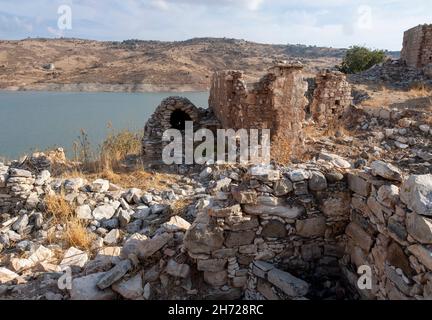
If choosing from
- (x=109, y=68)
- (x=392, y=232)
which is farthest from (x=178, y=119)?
(x=109, y=68)

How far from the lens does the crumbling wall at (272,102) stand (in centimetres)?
859

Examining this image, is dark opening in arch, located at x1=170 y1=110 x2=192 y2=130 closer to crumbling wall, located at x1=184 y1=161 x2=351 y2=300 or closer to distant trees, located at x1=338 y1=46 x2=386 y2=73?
crumbling wall, located at x1=184 y1=161 x2=351 y2=300

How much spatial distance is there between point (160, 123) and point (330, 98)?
18.3ft

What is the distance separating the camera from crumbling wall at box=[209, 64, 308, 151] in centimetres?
859

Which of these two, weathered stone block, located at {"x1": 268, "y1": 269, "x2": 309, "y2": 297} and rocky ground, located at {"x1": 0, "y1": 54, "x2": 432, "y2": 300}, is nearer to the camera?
rocky ground, located at {"x1": 0, "y1": 54, "x2": 432, "y2": 300}

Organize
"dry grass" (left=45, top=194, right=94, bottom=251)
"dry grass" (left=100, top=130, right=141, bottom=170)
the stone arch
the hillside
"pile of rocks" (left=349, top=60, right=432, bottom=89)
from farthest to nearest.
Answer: the hillside
"pile of rocks" (left=349, top=60, right=432, bottom=89)
the stone arch
"dry grass" (left=100, top=130, right=141, bottom=170)
"dry grass" (left=45, top=194, right=94, bottom=251)

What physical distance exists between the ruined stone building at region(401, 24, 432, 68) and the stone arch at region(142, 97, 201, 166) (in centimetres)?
1218

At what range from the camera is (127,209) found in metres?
5.59

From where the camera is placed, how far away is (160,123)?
10.1 m

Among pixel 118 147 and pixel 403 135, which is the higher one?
pixel 403 135

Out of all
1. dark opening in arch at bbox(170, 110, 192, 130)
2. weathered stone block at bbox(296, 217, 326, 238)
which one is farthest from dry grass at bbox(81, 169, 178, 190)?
weathered stone block at bbox(296, 217, 326, 238)

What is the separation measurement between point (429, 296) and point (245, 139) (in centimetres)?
674

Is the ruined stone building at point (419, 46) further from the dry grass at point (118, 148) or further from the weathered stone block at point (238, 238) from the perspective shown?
the weathered stone block at point (238, 238)

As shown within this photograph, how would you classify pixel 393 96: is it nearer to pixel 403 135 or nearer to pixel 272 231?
pixel 403 135
